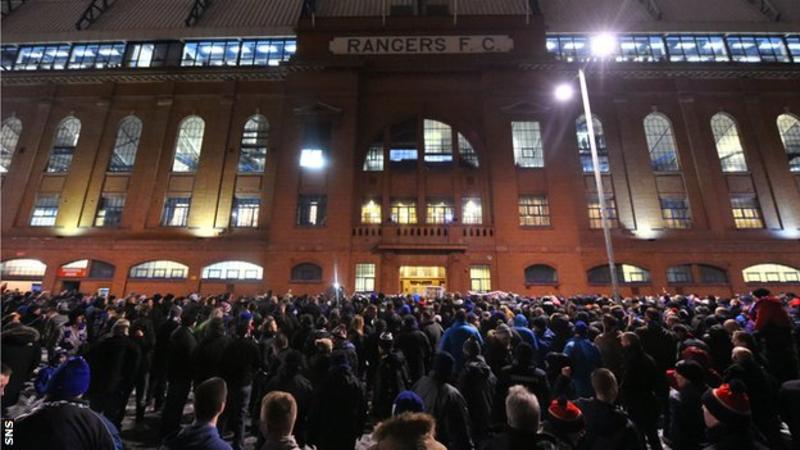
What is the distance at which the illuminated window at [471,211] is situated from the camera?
2350 centimetres

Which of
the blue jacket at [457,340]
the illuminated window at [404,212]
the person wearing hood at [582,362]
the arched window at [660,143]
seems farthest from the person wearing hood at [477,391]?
the arched window at [660,143]

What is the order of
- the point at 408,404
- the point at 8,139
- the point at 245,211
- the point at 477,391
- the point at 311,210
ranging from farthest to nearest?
the point at 8,139 < the point at 245,211 < the point at 311,210 < the point at 477,391 < the point at 408,404

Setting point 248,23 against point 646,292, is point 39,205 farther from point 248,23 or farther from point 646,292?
point 646,292

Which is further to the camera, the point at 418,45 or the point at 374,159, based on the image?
the point at 418,45

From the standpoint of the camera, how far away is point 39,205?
25.0 m

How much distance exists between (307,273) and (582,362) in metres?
18.9

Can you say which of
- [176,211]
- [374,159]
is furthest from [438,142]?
[176,211]

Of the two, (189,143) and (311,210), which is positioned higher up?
(189,143)

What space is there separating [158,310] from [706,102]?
115ft

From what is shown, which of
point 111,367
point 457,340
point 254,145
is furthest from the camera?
point 254,145

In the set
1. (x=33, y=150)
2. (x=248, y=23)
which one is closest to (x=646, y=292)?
(x=248, y=23)

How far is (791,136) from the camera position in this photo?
25078mm

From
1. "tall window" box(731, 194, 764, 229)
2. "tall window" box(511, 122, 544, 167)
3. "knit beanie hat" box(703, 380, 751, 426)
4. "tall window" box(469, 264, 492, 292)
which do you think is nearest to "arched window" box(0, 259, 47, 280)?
"tall window" box(469, 264, 492, 292)

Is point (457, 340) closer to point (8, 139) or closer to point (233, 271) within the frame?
point (233, 271)
